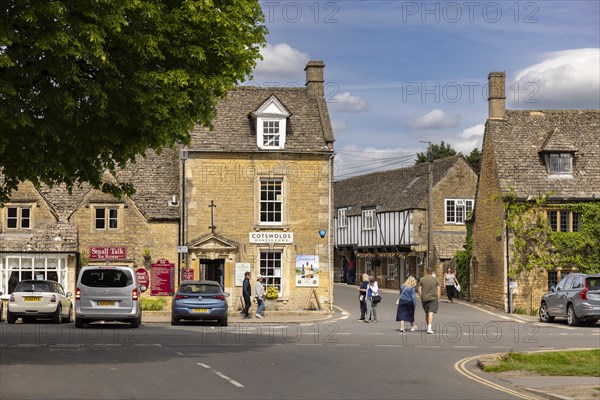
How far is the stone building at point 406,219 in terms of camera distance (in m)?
59.0

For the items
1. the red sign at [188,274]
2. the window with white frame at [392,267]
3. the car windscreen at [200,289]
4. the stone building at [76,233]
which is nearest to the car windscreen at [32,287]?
the car windscreen at [200,289]

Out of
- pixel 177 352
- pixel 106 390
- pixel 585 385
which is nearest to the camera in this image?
pixel 106 390

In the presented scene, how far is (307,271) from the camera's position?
135 feet

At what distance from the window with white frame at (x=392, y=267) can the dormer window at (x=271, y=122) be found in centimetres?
2302

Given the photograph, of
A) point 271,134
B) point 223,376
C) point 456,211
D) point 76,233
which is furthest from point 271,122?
point 223,376

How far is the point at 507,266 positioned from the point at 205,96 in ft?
83.7

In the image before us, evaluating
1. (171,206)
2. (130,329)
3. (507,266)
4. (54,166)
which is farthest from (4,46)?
(507,266)

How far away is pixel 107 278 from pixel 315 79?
65.2 feet

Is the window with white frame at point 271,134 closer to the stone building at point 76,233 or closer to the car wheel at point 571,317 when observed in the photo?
the stone building at point 76,233

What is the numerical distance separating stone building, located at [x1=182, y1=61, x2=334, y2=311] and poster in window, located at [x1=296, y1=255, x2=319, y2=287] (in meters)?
0.04

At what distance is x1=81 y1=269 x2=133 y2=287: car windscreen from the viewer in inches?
1085

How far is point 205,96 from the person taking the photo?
61.3ft

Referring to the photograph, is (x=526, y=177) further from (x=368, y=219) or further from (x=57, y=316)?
(x=368, y=219)

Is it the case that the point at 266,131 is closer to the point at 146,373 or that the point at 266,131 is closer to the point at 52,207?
the point at 52,207
